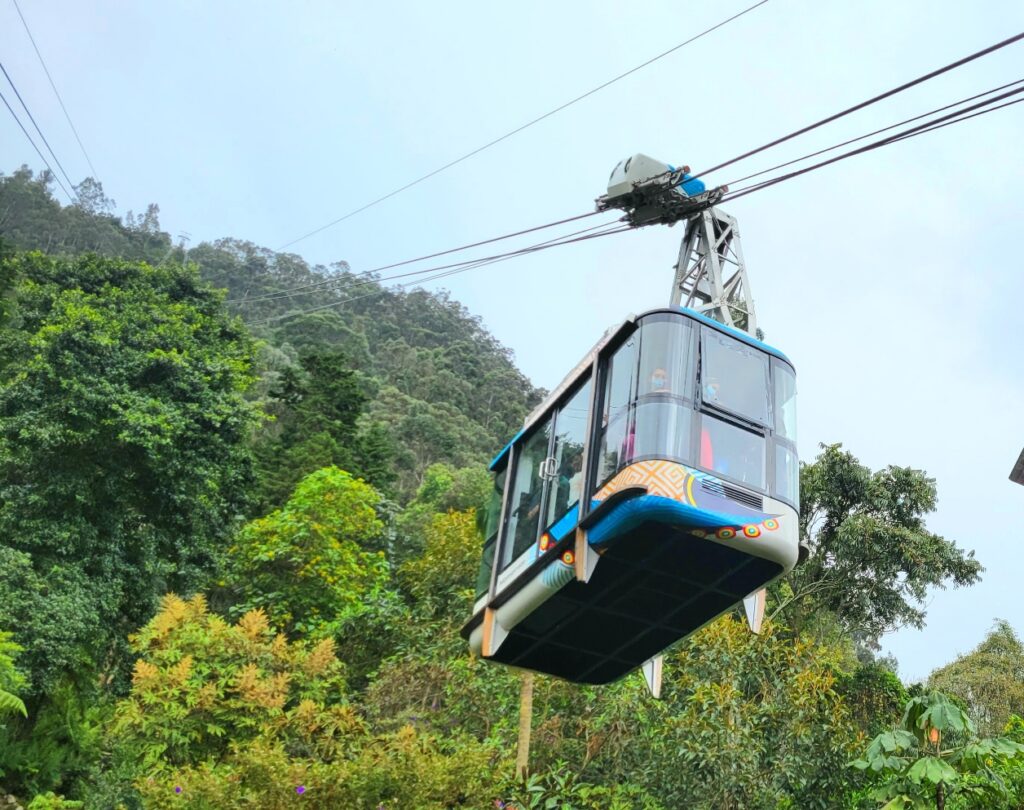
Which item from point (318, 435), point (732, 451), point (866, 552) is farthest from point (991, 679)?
point (732, 451)

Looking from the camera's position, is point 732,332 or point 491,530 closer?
point 732,332

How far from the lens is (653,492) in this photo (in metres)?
6.02

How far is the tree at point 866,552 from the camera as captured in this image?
1728cm

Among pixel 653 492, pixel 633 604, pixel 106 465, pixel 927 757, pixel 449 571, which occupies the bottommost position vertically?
pixel 927 757

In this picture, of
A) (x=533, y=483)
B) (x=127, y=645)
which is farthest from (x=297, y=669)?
(x=533, y=483)

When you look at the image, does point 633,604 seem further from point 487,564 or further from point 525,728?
point 525,728

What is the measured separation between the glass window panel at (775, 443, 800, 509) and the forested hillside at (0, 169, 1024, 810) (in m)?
2.15

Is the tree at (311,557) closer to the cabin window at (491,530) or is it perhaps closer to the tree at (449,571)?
the tree at (449,571)

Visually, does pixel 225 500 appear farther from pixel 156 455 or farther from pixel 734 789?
pixel 734 789

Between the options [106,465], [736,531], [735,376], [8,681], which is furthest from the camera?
[106,465]

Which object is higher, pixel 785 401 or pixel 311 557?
pixel 311 557

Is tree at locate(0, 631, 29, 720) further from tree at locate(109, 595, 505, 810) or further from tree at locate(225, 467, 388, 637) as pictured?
tree at locate(225, 467, 388, 637)

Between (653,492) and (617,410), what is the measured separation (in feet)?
2.67

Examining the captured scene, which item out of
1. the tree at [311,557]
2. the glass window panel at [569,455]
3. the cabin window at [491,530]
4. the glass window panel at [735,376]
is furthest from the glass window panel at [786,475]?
the tree at [311,557]
